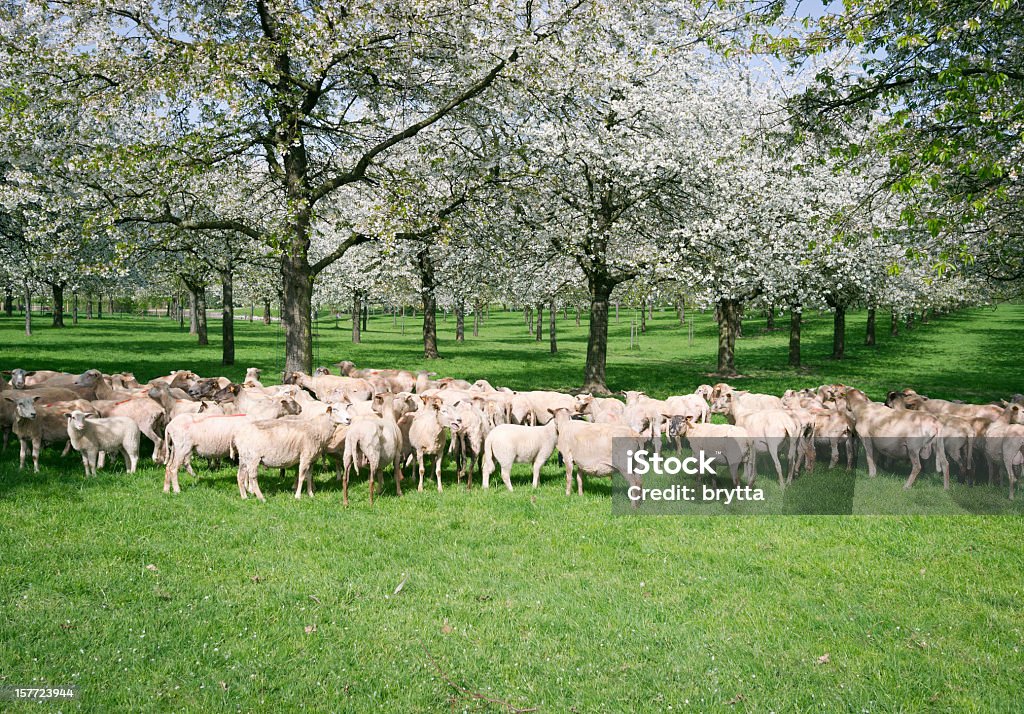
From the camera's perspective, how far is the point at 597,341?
23.8 metres

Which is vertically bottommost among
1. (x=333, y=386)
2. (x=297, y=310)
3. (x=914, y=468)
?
(x=914, y=468)

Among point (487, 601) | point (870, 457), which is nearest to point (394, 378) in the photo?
point (870, 457)

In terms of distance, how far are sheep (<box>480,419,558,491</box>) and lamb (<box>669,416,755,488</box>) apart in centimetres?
231

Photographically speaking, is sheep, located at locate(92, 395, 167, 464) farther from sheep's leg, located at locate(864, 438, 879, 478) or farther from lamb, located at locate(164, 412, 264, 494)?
sheep's leg, located at locate(864, 438, 879, 478)

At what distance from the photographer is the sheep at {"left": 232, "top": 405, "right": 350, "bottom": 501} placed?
34.8 ft

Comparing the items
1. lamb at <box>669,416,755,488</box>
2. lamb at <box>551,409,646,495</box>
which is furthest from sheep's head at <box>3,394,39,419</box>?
lamb at <box>669,416,755,488</box>

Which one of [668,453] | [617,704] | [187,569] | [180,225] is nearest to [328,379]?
[180,225]

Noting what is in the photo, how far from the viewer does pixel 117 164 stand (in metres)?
14.9

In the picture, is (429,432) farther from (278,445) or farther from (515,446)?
(278,445)

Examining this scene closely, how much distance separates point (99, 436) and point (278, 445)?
3305mm

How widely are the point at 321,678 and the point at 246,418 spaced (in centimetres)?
620

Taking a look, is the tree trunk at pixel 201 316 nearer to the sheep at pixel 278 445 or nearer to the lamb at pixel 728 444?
the sheep at pixel 278 445

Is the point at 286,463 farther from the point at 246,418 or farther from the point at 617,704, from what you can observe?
the point at 617,704

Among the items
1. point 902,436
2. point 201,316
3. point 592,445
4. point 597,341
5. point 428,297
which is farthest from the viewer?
point 201,316
